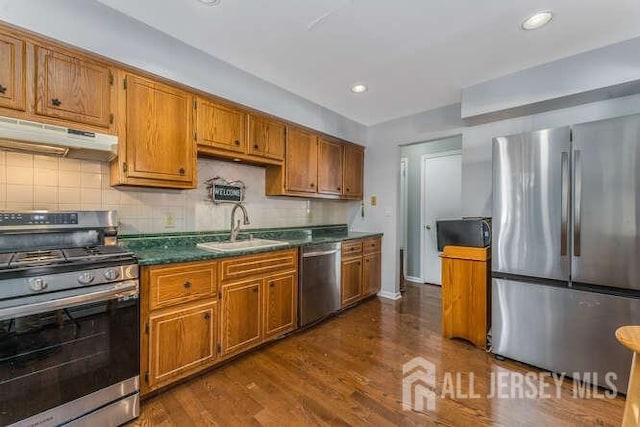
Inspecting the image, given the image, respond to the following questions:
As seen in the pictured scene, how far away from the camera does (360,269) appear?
142 inches

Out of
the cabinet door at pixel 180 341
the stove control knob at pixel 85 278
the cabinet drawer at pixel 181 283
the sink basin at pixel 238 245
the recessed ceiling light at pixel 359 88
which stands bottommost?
the cabinet door at pixel 180 341

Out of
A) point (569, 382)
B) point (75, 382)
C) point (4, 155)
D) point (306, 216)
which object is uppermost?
point (4, 155)

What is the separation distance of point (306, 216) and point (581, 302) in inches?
109

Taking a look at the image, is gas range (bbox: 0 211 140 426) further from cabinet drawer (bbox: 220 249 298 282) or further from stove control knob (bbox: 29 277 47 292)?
cabinet drawer (bbox: 220 249 298 282)

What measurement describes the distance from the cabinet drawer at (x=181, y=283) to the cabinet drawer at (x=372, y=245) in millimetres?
Answer: 2116

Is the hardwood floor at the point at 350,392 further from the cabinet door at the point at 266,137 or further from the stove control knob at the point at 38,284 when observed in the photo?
the cabinet door at the point at 266,137

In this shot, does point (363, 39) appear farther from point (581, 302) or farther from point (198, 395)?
point (198, 395)

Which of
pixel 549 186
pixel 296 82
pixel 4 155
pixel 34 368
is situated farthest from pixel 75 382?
pixel 549 186

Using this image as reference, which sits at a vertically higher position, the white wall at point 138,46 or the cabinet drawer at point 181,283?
the white wall at point 138,46

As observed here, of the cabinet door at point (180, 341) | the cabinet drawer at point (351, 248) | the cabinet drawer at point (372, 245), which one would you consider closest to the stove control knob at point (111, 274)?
the cabinet door at point (180, 341)

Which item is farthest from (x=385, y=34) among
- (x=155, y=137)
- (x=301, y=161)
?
(x=155, y=137)

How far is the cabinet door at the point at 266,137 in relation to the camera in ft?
8.79

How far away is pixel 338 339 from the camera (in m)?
2.70

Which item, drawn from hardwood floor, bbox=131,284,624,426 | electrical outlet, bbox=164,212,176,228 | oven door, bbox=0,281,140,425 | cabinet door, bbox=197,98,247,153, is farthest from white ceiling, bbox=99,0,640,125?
hardwood floor, bbox=131,284,624,426
